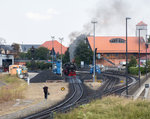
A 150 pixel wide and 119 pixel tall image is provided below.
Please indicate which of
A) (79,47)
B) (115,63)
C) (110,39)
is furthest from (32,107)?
(110,39)

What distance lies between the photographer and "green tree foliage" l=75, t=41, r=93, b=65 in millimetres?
76062

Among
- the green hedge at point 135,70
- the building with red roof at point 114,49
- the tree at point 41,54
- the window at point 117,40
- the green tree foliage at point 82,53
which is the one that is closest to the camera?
the green hedge at point 135,70

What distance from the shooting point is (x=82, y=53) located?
76.6 meters

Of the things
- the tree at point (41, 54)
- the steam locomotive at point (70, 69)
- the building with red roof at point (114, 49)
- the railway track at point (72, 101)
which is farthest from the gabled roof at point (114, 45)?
the railway track at point (72, 101)

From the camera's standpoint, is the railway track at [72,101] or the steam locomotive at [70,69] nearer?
the railway track at [72,101]

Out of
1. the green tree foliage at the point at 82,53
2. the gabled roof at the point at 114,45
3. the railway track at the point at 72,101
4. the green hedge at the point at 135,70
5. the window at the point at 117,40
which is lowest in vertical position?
the railway track at the point at 72,101

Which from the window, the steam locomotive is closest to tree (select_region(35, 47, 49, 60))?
the window

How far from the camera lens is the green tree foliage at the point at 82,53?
76062 millimetres

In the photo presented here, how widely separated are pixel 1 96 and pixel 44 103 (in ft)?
17.7

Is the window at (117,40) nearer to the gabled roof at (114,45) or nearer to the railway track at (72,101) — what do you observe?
the gabled roof at (114,45)

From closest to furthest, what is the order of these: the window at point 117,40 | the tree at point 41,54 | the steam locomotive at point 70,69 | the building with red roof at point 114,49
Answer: the steam locomotive at point 70,69 → the building with red roof at point 114,49 → the window at point 117,40 → the tree at point 41,54

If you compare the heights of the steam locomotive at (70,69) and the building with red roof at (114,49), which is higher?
the building with red roof at (114,49)

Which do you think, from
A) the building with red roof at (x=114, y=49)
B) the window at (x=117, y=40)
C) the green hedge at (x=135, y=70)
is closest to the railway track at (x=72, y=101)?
the green hedge at (x=135, y=70)

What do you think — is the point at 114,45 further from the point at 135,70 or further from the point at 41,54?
the point at 41,54
